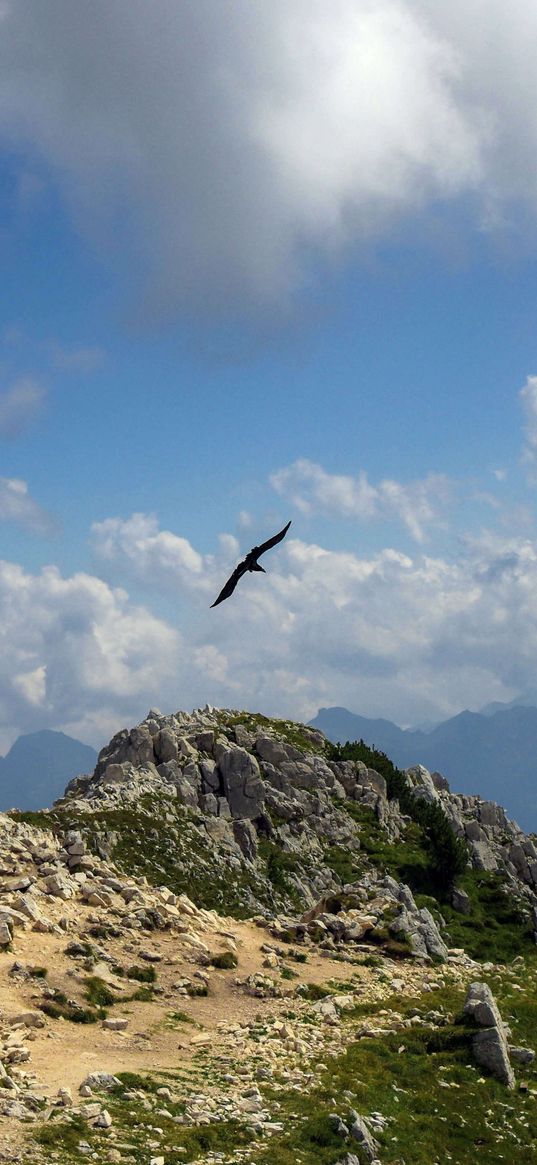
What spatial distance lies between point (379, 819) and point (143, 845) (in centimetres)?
3294

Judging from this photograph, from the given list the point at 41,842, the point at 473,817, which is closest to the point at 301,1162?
the point at 41,842

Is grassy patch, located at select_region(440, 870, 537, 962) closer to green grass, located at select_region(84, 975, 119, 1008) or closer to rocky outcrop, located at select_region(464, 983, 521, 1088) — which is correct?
rocky outcrop, located at select_region(464, 983, 521, 1088)

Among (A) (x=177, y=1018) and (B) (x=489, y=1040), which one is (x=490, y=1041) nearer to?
(B) (x=489, y=1040)

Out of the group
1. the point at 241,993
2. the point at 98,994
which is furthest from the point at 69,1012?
the point at 241,993

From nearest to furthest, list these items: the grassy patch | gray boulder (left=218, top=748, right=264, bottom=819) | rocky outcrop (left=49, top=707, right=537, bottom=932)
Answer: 1. the grassy patch
2. rocky outcrop (left=49, top=707, right=537, bottom=932)
3. gray boulder (left=218, top=748, right=264, bottom=819)

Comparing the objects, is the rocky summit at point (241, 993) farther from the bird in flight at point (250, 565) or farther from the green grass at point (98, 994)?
the bird in flight at point (250, 565)

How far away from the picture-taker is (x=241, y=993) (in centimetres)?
4066

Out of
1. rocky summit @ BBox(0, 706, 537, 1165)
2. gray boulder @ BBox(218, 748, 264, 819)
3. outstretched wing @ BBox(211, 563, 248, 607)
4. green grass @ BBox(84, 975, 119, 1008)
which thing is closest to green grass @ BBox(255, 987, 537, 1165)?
rocky summit @ BBox(0, 706, 537, 1165)

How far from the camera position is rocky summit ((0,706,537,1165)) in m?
25.2

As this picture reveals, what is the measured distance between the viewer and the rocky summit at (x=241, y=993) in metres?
25.2

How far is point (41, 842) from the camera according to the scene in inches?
1999

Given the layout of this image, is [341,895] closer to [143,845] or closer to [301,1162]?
[143,845]

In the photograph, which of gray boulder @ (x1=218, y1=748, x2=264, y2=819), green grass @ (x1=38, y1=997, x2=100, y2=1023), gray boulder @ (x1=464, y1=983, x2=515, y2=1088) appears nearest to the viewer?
green grass @ (x1=38, y1=997, x2=100, y2=1023)

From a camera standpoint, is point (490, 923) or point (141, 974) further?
point (490, 923)
